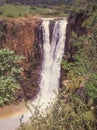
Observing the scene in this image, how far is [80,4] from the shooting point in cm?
3127

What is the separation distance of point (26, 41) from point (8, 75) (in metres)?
23.7

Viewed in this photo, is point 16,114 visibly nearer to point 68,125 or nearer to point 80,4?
point 80,4

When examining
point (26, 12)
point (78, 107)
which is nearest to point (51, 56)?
point (26, 12)

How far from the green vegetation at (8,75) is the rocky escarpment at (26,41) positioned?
2218 centimetres

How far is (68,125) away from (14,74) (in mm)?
2419

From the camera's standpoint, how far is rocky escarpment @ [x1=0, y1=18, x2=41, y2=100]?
115ft

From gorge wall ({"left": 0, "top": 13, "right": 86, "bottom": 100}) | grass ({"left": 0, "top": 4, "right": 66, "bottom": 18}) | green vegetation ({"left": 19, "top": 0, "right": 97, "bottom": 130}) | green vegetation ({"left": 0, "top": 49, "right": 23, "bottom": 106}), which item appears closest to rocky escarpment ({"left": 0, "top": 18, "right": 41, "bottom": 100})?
gorge wall ({"left": 0, "top": 13, "right": 86, "bottom": 100})

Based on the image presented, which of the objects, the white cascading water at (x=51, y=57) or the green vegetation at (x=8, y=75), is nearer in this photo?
the green vegetation at (x=8, y=75)

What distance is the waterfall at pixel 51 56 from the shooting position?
33906 millimetres

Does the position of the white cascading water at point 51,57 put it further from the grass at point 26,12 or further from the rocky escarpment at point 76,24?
the grass at point 26,12

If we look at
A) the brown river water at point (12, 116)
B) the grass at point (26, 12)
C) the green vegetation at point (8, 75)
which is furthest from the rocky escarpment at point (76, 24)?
the grass at point (26, 12)

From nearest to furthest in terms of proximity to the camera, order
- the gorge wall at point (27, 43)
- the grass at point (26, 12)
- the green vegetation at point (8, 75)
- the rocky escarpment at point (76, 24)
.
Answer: the green vegetation at point (8, 75), the rocky escarpment at point (76, 24), the gorge wall at point (27, 43), the grass at point (26, 12)

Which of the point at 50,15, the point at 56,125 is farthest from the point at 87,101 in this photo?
the point at 50,15

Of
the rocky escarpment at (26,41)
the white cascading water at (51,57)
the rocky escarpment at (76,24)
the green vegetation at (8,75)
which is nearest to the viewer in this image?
Result: the green vegetation at (8,75)
